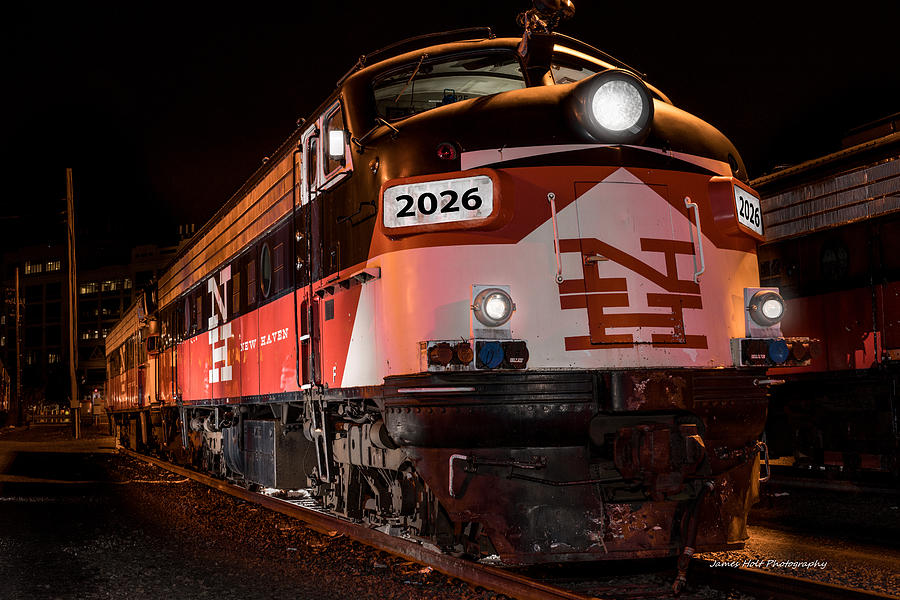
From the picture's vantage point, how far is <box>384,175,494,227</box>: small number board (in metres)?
6.05

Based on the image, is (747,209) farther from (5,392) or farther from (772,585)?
(5,392)

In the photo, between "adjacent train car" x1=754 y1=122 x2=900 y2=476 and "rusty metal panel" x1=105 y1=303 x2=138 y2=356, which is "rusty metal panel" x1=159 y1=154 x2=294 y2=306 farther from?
"adjacent train car" x1=754 y1=122 x2=900 y2=476

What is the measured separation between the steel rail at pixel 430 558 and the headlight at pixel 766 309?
8.25 ft

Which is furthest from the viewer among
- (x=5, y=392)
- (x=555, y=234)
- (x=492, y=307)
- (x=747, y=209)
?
(x=5, y=392)

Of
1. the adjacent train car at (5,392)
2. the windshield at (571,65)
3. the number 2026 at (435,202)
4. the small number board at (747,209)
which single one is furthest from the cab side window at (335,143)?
the adjacent train car at (5,392)

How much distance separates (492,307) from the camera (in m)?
5.95

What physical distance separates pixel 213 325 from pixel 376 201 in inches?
270

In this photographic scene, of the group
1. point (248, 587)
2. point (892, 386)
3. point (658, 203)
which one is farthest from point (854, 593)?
point (892, 386)

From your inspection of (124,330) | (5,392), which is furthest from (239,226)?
(5,392)

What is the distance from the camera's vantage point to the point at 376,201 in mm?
6629

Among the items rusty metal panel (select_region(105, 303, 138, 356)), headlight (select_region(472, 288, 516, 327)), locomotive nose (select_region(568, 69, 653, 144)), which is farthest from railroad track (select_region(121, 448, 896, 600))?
rusty metal panel (select_region(105, 303, 138, 356))

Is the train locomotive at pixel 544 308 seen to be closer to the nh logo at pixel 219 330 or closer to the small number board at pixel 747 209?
the small number board at pixel 747 209

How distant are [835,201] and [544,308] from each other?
785 cm

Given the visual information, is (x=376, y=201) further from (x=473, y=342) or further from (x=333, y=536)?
(x=333, y=536)
